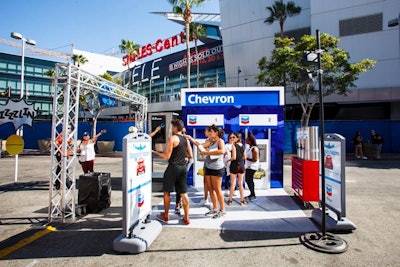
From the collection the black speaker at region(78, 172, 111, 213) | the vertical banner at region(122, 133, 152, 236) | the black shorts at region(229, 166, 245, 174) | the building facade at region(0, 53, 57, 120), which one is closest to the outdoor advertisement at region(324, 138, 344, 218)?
the black shorts at region(229, 166, 245, 174)

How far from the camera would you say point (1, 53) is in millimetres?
52562

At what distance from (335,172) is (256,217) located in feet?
6.18

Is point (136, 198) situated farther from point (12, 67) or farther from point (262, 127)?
point (12, 67)

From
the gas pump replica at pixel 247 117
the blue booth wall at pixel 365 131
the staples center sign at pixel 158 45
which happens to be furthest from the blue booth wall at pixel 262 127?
the staples center sign at pixel 158 45

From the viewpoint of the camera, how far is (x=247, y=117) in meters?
8.65

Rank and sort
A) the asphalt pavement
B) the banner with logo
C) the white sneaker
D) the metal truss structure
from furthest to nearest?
1. the banner with logo
2. the white sneaker
3. the metal truss structure
4. the asphalt pavement

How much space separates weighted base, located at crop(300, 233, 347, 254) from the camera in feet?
12.9

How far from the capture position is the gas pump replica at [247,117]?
336 inches

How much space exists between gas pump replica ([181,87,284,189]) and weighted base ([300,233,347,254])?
4.11 meters

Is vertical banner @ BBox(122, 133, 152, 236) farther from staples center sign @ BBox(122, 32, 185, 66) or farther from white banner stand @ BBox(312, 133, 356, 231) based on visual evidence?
staples center sign @ BBox(122, 32, 185, 66)

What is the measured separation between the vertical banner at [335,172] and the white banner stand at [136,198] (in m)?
3.33

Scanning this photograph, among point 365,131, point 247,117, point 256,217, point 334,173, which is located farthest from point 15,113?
point 365,131

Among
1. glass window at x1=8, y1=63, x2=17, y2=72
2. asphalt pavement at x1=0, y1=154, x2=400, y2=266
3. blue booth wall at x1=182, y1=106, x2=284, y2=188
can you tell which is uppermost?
glass window at x1=8, y1=63, x2=17, y2=72

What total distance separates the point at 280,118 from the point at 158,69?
39.4 m
